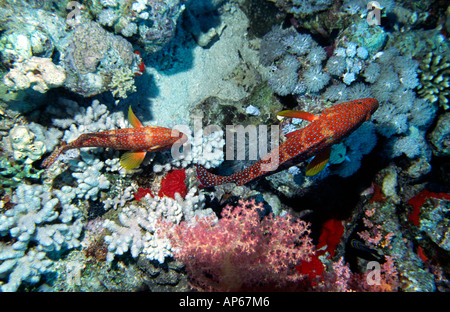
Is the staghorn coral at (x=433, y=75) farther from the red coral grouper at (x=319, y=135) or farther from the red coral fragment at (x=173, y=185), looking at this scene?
the red coral fragment at (x=173, y=185)

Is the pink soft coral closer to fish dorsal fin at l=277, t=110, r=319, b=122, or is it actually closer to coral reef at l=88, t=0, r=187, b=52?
fish dorsal fin at l=277, t=110, r=319, b=122

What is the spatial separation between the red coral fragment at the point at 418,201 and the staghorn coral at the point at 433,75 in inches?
91.2

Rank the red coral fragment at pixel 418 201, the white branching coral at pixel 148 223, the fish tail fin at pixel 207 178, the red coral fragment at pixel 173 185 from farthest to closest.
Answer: the red coral fragment at pixel 418 201 < the red coral fragment at pixel 173 185 < the fish tail fin at pixel 207 178 < the white branching coral at pixel 148 223

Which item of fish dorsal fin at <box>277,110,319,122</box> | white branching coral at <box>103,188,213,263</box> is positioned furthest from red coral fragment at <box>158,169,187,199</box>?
fish dorsal fin at <box>277,110,319,122</box>

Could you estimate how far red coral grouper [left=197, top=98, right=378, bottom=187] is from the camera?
3520mm

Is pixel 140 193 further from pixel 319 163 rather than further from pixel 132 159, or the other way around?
pixel 319 163

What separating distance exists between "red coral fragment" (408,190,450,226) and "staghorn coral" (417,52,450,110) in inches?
91.2

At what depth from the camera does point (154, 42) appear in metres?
4.55

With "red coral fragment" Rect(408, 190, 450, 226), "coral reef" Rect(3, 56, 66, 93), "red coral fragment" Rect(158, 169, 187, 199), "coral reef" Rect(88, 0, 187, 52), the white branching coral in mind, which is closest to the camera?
"coral reef" Rect(3, 56, 66, 93)

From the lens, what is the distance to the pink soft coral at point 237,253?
10.9 feet

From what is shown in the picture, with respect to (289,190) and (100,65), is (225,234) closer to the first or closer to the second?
(289,190)

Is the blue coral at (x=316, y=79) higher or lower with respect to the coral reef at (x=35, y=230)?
higher

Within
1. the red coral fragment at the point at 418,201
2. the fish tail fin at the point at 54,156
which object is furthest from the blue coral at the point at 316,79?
the fish tail fin at the point at 54,156
